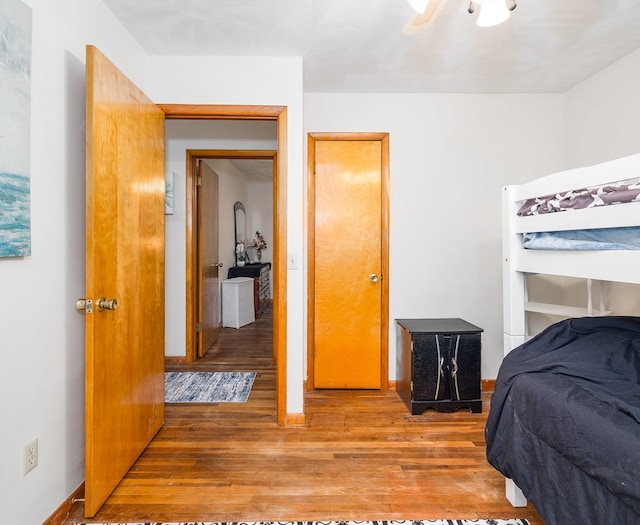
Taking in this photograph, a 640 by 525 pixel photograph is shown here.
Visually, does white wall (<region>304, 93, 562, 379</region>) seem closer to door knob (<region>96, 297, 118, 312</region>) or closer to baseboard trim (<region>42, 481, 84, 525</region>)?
door knob (<region>96, 297, 118, 312</region>)

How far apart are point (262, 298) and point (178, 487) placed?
4.75m

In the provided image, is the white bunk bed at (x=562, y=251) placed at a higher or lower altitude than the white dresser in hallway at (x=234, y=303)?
higher

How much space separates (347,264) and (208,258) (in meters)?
1.86

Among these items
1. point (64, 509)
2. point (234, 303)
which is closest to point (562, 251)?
point (64, 509)

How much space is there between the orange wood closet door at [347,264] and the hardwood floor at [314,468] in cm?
32

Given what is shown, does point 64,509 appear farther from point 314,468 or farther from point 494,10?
point 494,10

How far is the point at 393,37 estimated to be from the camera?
2.04 m

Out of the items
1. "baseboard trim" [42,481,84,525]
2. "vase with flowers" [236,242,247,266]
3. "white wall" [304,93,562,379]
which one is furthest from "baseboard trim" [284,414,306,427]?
"vase with flowers" [236,242,247,266]

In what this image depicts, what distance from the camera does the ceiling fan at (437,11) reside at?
1313 millimetres

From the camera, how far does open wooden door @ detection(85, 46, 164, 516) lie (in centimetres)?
147

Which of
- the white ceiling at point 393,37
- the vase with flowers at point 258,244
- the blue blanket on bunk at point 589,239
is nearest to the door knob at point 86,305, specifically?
the white ceiling at point 393,37

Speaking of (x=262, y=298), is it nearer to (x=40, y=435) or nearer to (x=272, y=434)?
(x=272, y=434)

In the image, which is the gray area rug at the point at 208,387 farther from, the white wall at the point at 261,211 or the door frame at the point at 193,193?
the white wall at the point at 261,211

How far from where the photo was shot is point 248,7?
5.93 ft
